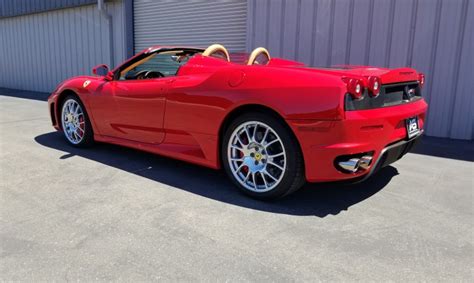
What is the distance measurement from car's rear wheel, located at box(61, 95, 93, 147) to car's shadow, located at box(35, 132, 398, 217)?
0.46 feet

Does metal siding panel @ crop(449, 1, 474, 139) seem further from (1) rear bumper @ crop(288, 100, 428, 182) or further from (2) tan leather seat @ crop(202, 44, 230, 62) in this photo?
(2) tan leather seat @ crop(202, 44, 230, 62)

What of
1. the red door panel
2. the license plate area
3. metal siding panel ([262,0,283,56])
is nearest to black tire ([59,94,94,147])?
the red door panel

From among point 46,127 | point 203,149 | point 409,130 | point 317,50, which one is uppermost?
point 317,50

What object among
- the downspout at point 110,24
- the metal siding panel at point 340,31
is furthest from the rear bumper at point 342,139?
the downspout at point 110,24

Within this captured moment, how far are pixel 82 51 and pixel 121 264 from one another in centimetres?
1081

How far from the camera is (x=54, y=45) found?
1238cm

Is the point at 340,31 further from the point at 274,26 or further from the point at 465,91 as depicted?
the point at 465,91

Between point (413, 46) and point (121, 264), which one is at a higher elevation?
point (413, 46)

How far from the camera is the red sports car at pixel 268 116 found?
265cm

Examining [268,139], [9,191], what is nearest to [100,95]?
[9,191]

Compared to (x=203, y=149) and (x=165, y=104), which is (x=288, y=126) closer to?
(x=203, y=149)

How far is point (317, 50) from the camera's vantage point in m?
6.48

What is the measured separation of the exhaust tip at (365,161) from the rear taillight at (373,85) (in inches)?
18.9

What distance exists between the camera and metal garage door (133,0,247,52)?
7863 mm
